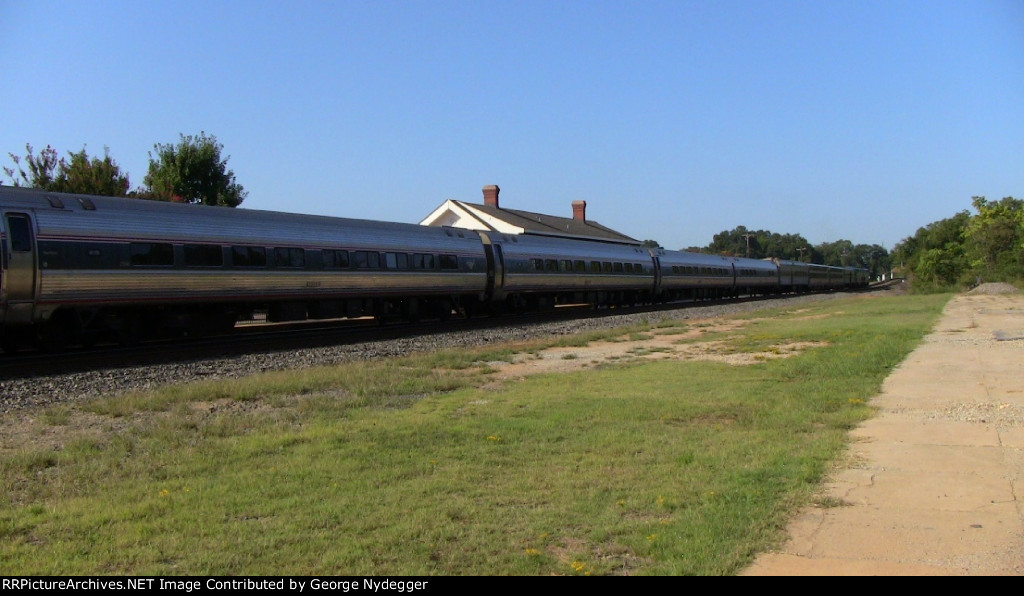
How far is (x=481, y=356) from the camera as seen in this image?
1706cm

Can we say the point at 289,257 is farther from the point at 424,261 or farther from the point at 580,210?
the point at 580,210

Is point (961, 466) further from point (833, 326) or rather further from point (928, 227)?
point (928, 227)

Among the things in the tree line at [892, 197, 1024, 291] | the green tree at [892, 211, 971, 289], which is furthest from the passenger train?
the green tree at [892, 211, 971, 289]

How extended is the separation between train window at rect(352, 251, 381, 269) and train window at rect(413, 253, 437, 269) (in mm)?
1861

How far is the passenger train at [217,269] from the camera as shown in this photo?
16.1m

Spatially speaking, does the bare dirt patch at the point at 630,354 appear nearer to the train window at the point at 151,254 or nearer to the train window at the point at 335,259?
the train window at the point at 335,259

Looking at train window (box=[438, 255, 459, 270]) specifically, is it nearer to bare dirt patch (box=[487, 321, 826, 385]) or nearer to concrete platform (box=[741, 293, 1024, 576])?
bare dirt patch (box=[487, 321, 826, 385])

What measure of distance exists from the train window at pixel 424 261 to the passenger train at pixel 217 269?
54 mm

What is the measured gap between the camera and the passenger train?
52.7 feet

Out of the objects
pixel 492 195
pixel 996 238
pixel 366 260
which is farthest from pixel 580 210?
pixel 366 260

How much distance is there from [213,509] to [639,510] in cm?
297

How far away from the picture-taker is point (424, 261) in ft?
88.5

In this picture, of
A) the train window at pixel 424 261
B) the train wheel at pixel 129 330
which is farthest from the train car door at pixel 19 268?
the train window at pixel 424 261
